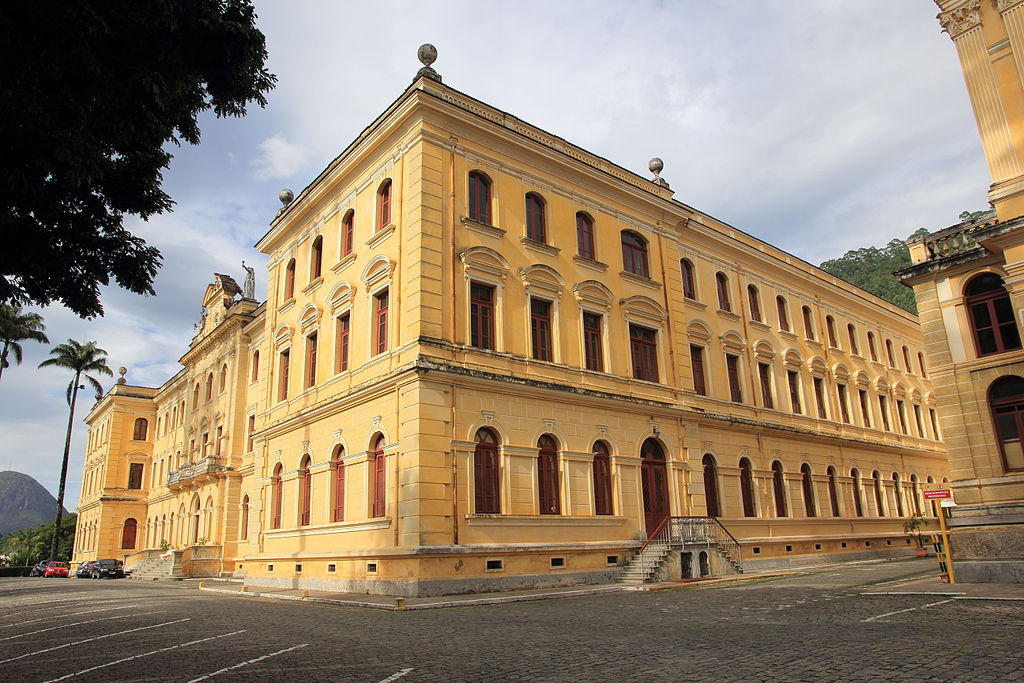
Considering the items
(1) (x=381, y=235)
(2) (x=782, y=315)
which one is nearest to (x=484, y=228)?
(1) (x=381, y=235)

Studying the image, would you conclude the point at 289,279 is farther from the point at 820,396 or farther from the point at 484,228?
the point at 820,396

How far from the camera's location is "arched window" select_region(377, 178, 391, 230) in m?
22.5

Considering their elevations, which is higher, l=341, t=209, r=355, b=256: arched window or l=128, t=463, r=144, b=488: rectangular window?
l=341, t=209, r=355, b=256: arched window

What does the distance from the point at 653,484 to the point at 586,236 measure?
9.06 m

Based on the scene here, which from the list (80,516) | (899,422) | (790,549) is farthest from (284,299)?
(80,516)

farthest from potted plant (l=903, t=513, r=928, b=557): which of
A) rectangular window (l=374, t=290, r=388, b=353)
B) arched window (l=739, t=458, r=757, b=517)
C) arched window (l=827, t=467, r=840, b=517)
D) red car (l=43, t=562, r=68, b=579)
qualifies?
red car (l=43, t=562, r=68, b=579)

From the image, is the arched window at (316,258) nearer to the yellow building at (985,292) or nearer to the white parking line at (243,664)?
the white parking line at (243,664)

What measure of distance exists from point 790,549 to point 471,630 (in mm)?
21227

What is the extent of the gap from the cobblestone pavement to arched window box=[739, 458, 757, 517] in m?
11.8

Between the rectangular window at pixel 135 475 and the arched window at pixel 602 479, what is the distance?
46.9 meters

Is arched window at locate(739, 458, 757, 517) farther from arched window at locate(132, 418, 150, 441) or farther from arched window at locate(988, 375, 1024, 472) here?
arched window at locate(132, 418, 150, 441)

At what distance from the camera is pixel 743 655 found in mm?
8188

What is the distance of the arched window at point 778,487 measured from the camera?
29266 mm

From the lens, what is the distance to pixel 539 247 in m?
22.7
